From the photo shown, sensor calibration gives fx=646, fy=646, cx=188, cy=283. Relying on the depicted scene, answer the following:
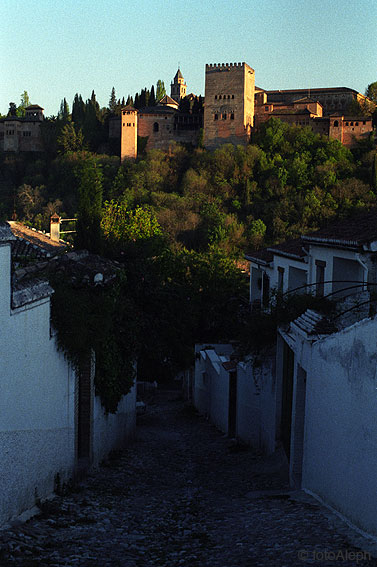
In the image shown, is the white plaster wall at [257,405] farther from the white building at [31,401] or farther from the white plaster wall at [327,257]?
the white building at [31,401]

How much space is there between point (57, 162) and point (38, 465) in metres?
77.4

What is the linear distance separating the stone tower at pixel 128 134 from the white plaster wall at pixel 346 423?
71.7m

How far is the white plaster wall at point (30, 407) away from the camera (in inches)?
254

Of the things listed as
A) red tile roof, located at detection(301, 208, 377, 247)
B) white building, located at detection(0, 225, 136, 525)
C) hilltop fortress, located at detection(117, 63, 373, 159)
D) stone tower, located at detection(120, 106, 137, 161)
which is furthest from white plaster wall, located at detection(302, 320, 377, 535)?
stone tower, located at detection(120, 106, 137, 161)

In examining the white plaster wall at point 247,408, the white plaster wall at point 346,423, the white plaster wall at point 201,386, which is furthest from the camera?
the white plaster wall at point 201,386

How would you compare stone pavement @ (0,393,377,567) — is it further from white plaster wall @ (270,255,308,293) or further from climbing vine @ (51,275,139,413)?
white plaster wall @ (270,255,308,293)

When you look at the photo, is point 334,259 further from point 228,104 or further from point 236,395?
point 228,104

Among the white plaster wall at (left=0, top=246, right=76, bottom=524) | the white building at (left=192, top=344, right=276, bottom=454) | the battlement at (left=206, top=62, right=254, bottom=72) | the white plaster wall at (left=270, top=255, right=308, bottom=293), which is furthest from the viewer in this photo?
the battlement at (left=206, top=62, right=254, bottom=72)

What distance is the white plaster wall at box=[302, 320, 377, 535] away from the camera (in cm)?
608

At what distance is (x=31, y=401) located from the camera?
7.34 m

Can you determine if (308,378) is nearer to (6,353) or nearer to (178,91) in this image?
(6,353)

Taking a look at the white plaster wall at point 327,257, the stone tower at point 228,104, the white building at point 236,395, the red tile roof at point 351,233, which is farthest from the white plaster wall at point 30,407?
the stone tower at point 228,104

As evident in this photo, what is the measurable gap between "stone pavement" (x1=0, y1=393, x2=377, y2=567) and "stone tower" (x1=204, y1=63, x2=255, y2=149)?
64024 millimetres

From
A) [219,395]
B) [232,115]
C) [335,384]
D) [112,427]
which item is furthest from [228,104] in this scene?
[335,384]
